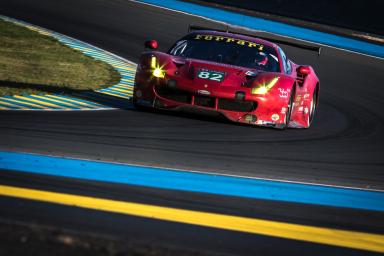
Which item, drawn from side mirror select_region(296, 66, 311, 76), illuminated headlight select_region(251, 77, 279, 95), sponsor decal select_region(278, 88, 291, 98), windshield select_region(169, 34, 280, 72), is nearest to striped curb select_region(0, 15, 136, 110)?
windshield select_region(169, 34, 280, 72)

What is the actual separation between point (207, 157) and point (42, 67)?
20.1 ft

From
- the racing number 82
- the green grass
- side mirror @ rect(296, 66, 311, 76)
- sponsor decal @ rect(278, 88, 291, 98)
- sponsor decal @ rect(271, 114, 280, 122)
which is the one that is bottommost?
the green grass

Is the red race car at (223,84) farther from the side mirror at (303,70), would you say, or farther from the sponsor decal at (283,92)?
the side mirror at (303,70)

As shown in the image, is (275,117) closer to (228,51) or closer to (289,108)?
(289,108)

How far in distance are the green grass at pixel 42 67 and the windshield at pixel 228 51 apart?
1731 mm

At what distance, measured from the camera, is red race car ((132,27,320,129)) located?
28.3 feet

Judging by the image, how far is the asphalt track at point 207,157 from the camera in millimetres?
4082

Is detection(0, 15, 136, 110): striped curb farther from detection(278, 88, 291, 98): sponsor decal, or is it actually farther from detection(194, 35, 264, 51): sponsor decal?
detection(278, 88, 291, 98): sponsor decal

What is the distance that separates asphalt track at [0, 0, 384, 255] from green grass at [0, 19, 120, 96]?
1.85m

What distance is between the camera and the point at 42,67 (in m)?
12.4

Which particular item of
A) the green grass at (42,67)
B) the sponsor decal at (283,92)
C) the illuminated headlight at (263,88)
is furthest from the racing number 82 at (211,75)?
the green grass at (42,67)

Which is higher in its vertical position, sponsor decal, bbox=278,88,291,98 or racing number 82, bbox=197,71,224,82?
racing number 82, bbox=197,71,224,82

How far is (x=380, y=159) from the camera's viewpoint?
27.8 feet

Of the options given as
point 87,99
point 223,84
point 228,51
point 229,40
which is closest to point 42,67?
point 87,99
